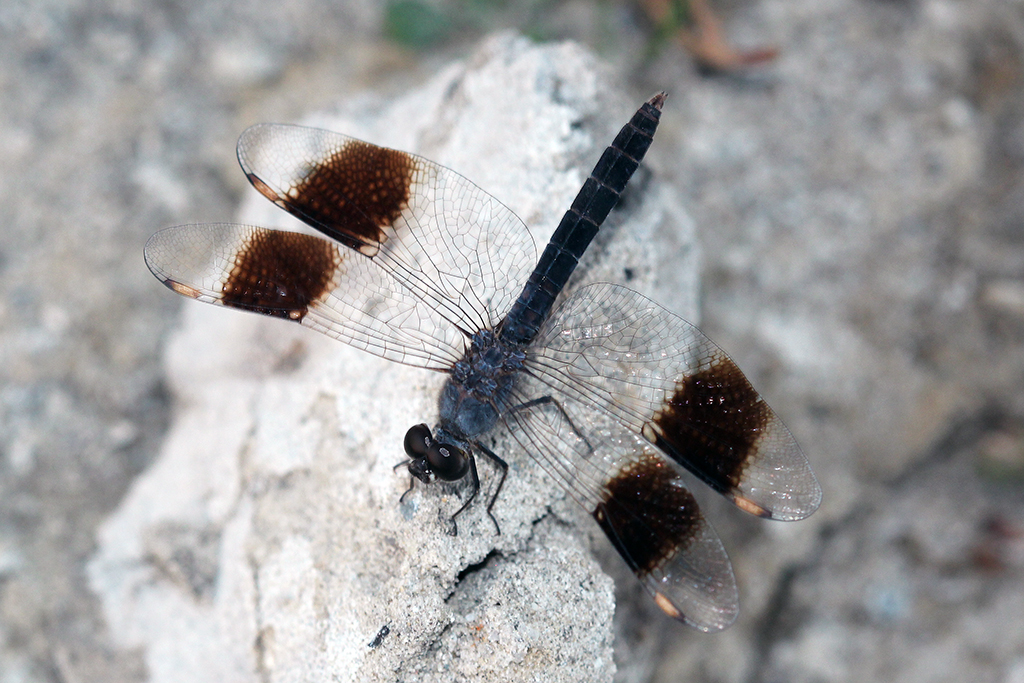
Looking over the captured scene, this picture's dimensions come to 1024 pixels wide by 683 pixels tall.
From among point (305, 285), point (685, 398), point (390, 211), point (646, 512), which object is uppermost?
point (390, 211)

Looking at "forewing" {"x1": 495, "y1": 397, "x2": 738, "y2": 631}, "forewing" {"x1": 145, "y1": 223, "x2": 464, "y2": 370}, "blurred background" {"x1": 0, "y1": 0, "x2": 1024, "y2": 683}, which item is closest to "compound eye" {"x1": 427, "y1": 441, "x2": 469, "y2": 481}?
"forewing" {"x1": 495, "y1": 397, "x2": 738, "y2": 631}

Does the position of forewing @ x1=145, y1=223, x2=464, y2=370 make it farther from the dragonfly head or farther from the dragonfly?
the dragonfly head

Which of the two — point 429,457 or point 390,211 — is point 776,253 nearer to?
point 390,211

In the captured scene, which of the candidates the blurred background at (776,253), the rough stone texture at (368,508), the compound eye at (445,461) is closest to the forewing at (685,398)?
the rough stone texture at (368,508)

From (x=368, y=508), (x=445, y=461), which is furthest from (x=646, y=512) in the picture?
(x=368, y=508)

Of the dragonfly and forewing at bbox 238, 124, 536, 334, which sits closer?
the dragonfly
